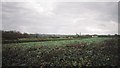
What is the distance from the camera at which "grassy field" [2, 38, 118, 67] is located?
8875mm

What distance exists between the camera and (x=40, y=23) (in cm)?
945

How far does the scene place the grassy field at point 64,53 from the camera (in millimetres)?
8875

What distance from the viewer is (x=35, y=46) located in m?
9.45

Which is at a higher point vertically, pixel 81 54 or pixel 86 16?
pixel 86 16

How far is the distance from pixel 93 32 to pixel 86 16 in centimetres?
69

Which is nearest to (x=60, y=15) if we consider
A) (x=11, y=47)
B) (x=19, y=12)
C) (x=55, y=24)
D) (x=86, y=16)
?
(x=55, y=24)

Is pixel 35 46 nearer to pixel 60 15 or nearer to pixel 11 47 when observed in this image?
pixel 11 47

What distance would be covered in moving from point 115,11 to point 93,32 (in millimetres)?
1178

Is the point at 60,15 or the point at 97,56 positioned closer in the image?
the point at 97,56

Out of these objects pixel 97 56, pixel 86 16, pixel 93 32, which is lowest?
pixel 97 56

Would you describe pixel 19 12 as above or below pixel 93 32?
above

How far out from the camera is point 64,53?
910 centimetres

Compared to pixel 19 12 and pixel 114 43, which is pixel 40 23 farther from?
pixel 114 43

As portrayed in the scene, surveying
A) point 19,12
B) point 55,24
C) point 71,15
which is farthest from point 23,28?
point 71,15
